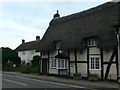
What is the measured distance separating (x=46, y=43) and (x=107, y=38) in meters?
11.2

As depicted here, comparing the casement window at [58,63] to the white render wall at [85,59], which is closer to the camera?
the white render wall at [85,59]

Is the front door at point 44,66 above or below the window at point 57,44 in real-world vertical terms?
below

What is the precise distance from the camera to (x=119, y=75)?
853 inches

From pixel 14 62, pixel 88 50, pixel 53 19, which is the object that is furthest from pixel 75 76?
pixel 14 62

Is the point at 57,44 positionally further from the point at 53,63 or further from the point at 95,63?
the point at 95,63

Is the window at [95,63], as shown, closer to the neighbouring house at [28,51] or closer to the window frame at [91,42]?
the window frame at [91,42]

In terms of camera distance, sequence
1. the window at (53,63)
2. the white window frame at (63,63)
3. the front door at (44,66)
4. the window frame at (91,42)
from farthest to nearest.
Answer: the front door at (44,66)
the window at (53,63)
the white window frame at (63,63)
the window frame at (91,42)

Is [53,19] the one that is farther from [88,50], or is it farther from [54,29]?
[88,50]

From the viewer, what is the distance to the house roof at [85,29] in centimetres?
2398

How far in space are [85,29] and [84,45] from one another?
86.4 inches

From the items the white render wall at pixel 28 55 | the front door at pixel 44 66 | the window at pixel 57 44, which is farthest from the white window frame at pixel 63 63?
the white render wall at pixel 28 55

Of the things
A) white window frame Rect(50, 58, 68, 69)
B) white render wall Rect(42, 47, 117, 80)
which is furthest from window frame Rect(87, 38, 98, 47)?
white window frame Rect(50, 58, 68, 69)

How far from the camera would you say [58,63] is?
30.1m

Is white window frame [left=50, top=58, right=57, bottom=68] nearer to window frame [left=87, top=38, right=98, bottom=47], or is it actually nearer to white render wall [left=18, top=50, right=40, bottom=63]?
window frame [left=87, top=38, right=98, bottom=47]
